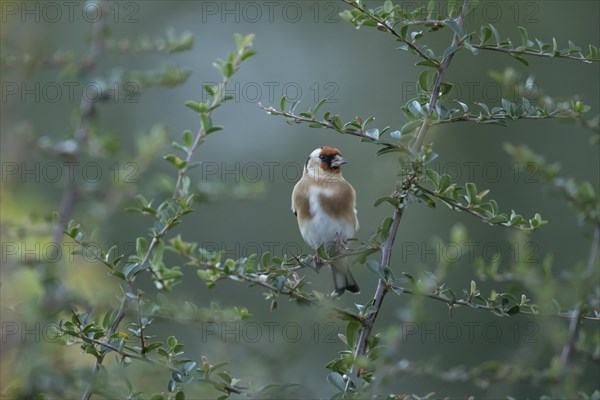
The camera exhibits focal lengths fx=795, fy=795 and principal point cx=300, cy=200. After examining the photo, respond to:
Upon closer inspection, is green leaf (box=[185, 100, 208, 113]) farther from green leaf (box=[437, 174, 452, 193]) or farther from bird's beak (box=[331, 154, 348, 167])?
bird's beak (box=[331, 154, 348, 167])

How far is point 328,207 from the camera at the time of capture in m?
5.20

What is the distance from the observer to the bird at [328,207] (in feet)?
17.1

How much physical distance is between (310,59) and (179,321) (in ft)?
34.1

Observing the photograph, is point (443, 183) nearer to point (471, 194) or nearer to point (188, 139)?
point (471, 194)

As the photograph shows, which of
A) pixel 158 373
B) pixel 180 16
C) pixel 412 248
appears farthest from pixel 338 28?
pixel 158 373

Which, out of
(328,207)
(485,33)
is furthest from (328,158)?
(485,33)

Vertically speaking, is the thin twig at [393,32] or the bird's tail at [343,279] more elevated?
the thin twig at [393,32]

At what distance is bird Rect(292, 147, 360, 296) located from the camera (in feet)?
17.1

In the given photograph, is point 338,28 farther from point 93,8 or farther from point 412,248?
point 93,8

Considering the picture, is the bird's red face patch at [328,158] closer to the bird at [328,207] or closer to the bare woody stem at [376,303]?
the bird at [328,207]

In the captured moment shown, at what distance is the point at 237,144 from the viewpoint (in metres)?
11.0

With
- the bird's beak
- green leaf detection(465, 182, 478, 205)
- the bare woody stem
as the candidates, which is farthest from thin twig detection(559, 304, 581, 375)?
the bird's beak

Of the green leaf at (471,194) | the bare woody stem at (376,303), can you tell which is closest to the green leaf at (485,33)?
the green leaf at (471,194)

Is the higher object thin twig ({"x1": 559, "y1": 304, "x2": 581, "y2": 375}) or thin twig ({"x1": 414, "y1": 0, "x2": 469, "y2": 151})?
thin twig ({"x1": 414, "y1": 0, "x2": 469, "y2": 151})
